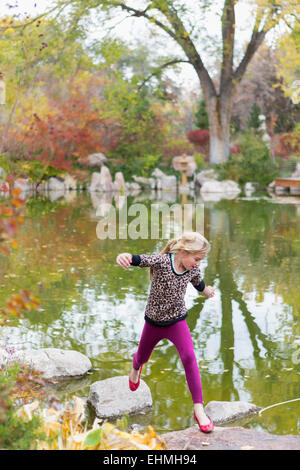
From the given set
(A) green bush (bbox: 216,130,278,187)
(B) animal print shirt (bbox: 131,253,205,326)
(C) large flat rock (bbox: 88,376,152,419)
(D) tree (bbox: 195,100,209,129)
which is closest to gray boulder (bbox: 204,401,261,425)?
(C) large flat rock (bbox: 88,376,152,419)

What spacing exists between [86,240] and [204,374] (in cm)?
714

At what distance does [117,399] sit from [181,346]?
0.84 metres

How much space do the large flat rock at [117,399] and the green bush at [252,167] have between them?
2325 cm

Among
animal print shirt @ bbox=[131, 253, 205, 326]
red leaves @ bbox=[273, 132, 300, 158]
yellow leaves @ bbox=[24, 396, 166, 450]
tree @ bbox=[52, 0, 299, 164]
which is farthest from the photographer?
red leaves @ bbox=[273, 132, 300, 158]

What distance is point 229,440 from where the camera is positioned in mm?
3227

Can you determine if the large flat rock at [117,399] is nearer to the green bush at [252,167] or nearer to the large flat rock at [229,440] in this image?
the large flat rock at [229,440]

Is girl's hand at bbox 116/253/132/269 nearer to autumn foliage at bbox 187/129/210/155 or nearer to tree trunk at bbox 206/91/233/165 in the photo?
tree trunk at bbox 206/91/233/165

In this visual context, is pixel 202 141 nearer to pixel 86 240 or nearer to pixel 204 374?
pixel 86 240

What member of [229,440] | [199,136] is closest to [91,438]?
[229,440]

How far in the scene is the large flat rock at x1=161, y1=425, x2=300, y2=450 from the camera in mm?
3064

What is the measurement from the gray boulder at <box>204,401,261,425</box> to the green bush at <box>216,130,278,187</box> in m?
23.4
